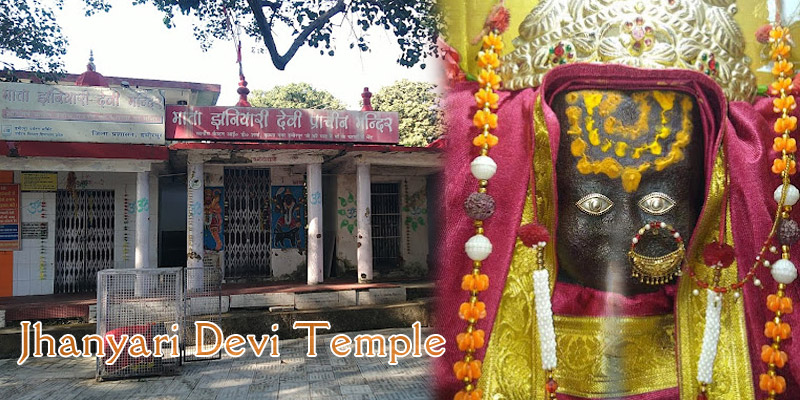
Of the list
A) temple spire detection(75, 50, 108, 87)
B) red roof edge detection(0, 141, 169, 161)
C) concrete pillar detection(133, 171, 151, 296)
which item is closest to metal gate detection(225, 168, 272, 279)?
concrete pillar detection(133, 171, 151, 296)

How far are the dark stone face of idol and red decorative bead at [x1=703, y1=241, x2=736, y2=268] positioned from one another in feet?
0.25

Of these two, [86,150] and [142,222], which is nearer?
[86,150]

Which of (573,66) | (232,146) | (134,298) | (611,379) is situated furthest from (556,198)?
(232,146)

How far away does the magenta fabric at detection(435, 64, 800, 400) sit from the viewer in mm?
1602

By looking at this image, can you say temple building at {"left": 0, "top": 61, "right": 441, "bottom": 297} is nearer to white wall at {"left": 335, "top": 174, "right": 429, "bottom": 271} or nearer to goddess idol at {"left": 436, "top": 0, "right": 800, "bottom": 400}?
white wall at {"left": 335, "top": 174, "right": 429, "bottom": 271}

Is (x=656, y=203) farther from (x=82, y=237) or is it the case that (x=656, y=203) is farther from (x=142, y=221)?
(x=82, y=237)

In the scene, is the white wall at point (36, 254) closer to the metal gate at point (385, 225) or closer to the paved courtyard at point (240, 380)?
the paved courtyard at point (240, 380)

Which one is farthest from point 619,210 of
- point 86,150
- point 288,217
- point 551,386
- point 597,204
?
point 288,217

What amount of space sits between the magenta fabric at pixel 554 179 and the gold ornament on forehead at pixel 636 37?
0.05 meters

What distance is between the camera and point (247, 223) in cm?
1112

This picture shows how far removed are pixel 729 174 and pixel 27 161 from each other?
979 cm

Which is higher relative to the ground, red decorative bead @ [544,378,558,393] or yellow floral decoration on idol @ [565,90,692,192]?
yellow floral decoration on idol @ [565,90,692,192]

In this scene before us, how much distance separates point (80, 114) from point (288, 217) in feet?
13.9

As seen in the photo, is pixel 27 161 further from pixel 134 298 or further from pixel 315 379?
pixel 315 379
